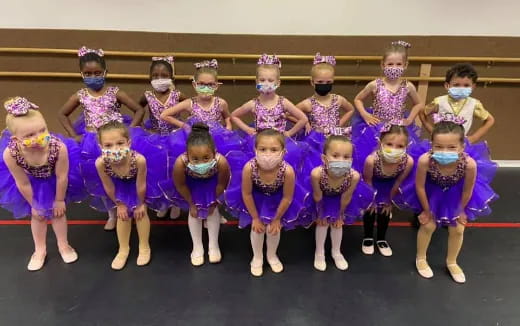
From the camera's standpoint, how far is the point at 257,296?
2.46 metres

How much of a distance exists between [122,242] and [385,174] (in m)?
1.88

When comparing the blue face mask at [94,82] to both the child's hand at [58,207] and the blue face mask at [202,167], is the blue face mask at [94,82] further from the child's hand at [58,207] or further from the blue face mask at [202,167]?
the blue face mask at [202,167]

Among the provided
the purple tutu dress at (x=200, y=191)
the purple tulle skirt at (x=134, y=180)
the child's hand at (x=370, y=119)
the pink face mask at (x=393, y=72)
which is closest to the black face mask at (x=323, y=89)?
the child's hand at (x=370, y=119)

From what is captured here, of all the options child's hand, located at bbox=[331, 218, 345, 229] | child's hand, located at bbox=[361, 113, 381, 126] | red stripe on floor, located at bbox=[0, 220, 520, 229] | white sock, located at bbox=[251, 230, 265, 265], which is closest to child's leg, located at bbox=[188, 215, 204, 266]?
white sock, located at bbox=[251, 230, 265, 265]

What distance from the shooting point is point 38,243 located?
2.71 meters

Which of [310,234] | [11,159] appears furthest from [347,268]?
[11,159]

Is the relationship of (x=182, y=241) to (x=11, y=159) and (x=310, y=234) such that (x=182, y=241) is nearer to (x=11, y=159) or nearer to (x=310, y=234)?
(x=310, y=234)

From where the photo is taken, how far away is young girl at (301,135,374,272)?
89.3 inches

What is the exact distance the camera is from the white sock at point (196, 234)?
2.71m

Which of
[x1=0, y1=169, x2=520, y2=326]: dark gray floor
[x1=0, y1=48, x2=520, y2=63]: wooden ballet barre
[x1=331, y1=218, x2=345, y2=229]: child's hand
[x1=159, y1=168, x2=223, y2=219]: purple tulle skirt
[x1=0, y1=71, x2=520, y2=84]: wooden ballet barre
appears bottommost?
[x1=0, y1=169, x2=520, y2=326]: dark gray floor

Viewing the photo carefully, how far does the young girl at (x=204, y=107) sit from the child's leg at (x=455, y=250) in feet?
5.26

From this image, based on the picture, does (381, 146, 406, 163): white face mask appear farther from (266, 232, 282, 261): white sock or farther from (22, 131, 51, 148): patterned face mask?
(22, 131, 51, 148): patterned face mask

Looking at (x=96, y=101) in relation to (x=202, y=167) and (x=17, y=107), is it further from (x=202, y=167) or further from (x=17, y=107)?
(x=202, y=167)

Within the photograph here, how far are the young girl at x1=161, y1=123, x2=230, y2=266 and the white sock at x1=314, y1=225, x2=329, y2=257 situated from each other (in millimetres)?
702
